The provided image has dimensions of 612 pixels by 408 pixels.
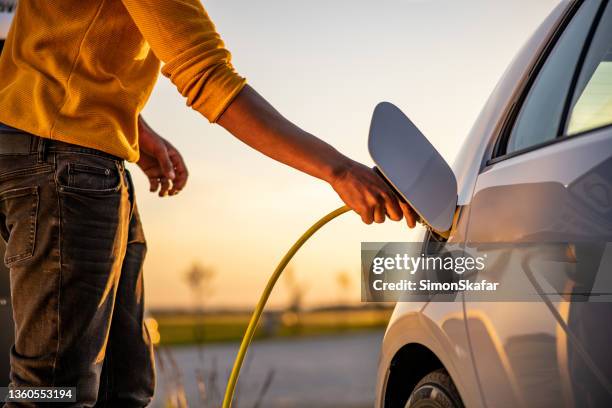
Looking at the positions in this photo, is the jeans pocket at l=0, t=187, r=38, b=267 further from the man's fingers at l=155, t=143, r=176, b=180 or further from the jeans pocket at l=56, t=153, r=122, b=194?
the man's fingers at l=155, t=143, r=176, b=180

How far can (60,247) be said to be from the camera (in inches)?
66.5

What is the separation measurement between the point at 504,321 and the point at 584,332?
0.22m

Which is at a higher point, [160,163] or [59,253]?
[160,163]

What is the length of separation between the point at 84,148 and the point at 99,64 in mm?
205

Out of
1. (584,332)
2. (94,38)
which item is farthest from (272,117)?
(584,332)

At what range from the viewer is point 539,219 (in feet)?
4.55

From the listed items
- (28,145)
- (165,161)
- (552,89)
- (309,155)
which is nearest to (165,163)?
(165,161)

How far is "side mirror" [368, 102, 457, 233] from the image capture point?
1559mm

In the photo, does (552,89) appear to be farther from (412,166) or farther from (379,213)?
(379,213)

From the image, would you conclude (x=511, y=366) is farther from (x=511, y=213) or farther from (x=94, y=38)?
(x=94, y=38)

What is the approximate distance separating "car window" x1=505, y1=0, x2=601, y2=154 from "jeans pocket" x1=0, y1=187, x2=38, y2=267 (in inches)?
42.6

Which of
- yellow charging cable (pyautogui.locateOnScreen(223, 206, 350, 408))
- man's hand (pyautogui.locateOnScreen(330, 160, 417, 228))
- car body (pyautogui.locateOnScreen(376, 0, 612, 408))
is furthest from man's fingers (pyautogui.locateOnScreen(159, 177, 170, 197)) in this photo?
man's hand (pyautogui.locateOnScreen(330, 160, 417, 228))

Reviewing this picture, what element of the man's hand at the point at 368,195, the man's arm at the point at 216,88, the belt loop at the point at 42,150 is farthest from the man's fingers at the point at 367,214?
the belt loop at the point at 42,150

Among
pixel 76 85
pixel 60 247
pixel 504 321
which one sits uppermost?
pixel 76 85
